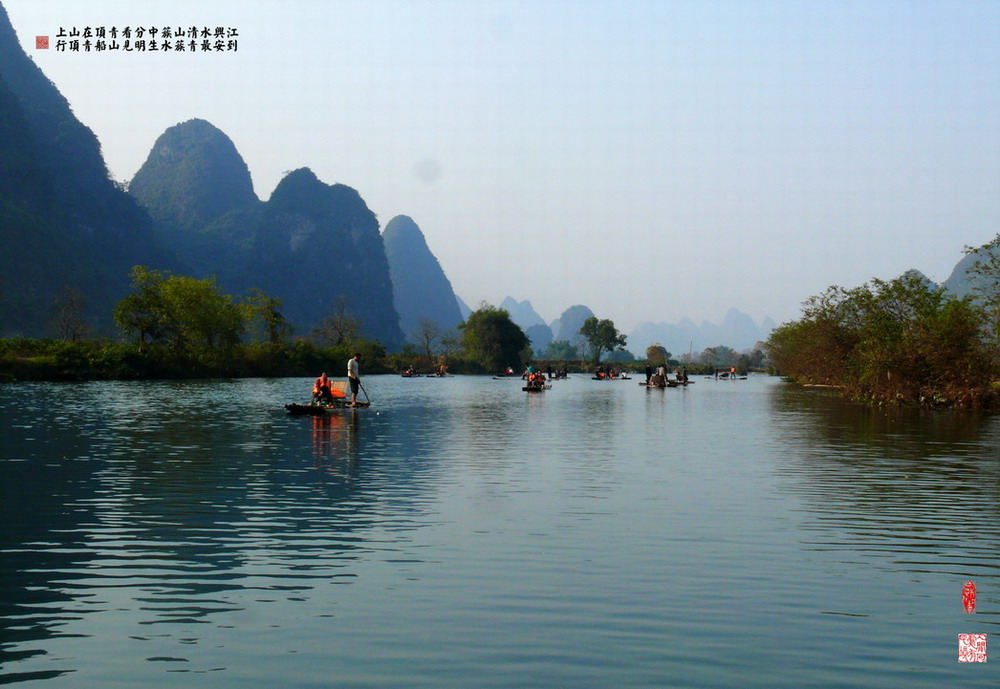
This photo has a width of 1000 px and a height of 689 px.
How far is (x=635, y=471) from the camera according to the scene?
81.6 feet

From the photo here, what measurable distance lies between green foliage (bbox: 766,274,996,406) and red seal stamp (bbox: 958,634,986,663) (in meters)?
49.0

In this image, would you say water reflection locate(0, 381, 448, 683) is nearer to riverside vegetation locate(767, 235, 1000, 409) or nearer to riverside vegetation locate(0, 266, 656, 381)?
riverside vegetation locate(767, 235, 1000, 409)

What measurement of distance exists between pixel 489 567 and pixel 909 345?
53.4 meters

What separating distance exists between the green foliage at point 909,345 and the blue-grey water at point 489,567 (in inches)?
1133

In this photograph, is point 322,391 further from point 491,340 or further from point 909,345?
point 491,340

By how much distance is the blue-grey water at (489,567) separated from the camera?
879cm

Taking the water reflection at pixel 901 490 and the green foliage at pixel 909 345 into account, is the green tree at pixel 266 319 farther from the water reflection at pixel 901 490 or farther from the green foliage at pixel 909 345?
the water reflection at pixel 901 490

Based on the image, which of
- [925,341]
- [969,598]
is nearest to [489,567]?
[969,598]

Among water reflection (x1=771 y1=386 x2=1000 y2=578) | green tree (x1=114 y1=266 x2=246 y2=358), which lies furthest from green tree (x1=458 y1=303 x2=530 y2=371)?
water reflection (x1=771 y1=386 x2=1000 y2=578)

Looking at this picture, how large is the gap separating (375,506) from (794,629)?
9.79m

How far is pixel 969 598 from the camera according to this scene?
11.2 m

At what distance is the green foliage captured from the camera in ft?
182

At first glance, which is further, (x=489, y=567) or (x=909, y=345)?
(x=909, y=345)

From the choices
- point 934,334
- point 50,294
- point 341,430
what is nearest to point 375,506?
point 341,430
